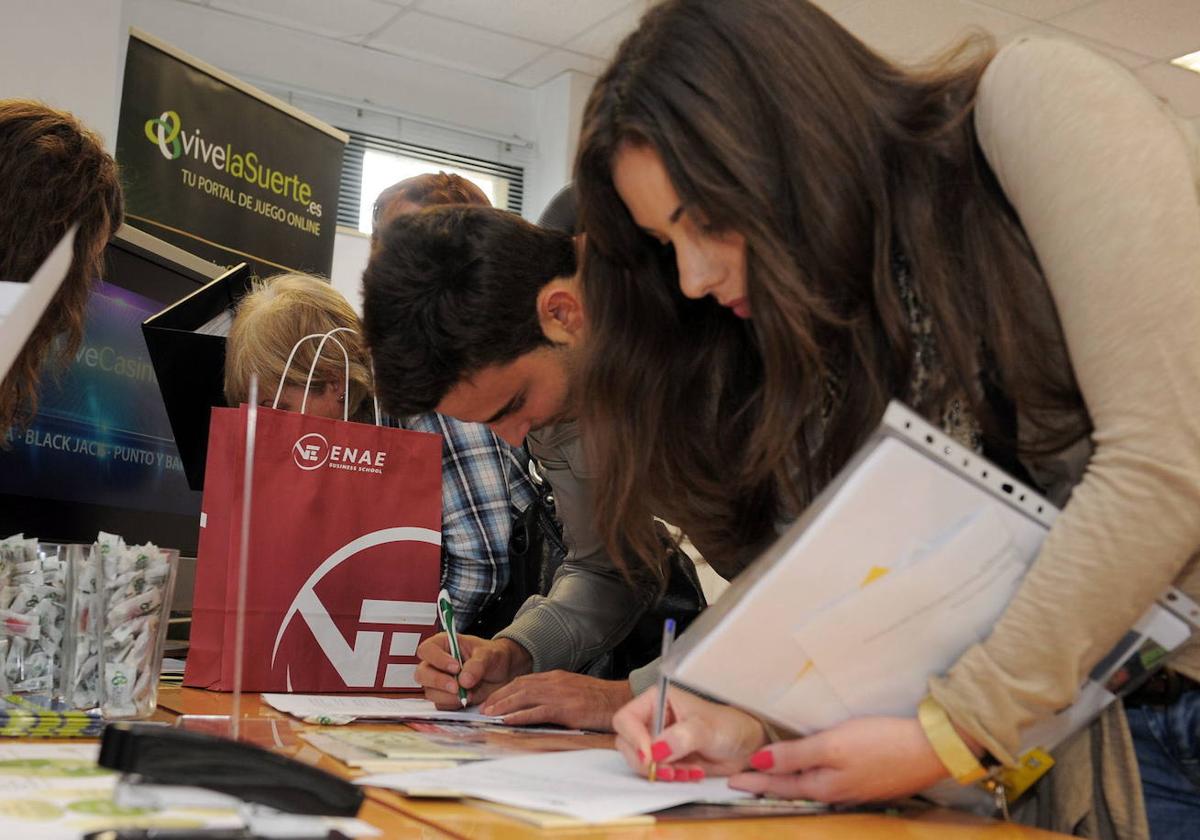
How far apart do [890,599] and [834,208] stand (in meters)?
0.30

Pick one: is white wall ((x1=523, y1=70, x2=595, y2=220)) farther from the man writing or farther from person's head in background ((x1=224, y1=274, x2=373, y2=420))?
the man writing

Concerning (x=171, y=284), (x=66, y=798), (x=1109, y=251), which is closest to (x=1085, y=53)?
(x=1109, y=251)

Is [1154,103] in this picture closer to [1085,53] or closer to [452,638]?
[1085,53]

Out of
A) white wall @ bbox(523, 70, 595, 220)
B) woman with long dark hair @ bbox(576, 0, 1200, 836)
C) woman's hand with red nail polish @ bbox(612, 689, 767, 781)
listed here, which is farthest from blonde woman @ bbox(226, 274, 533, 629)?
white wall @ bbox(523, 70, 595, 220)

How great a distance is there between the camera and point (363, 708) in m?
1.35

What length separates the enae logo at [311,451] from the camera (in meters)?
1.47

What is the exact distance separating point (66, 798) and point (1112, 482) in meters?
0.69

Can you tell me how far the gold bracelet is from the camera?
31.6 inches

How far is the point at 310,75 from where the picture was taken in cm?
543

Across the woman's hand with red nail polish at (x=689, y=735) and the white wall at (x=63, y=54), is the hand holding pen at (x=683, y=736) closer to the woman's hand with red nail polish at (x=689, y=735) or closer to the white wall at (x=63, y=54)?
the woman's hand with red nail polish at (x=689, y=735)

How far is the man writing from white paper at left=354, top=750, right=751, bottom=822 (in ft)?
1.30

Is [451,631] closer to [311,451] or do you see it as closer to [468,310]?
[311,451]

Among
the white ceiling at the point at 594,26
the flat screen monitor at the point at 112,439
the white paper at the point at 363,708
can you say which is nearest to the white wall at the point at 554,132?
the white ceiling at the point at 594,26

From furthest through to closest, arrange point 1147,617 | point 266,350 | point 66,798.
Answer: point 266,350, point 1147,617, point 66,798
